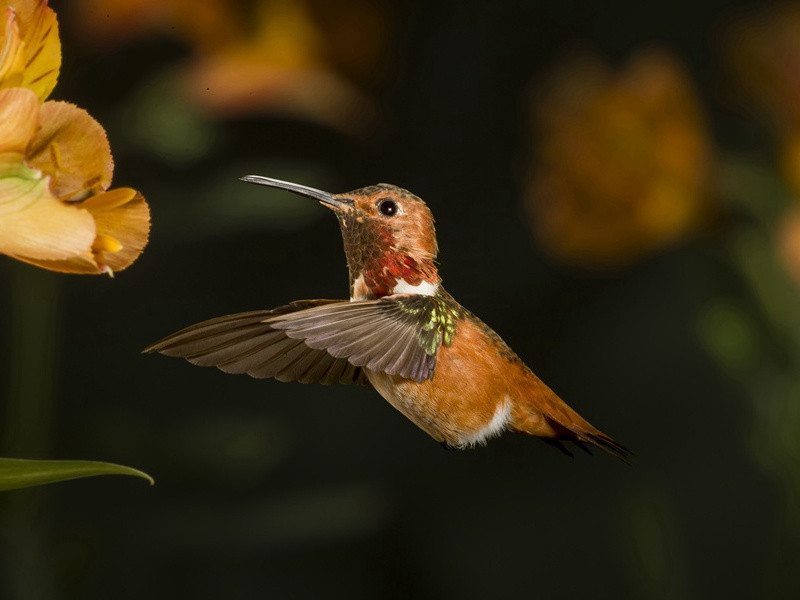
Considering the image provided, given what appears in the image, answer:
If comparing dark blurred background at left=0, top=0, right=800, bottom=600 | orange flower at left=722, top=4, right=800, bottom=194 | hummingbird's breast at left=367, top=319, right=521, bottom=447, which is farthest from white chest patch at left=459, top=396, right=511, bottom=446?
dark blurred background at left=0, top=0, right=800, bottom=600

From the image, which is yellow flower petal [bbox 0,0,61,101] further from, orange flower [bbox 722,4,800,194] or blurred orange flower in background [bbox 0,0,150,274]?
orange flower [bbox 722,4,800,194]

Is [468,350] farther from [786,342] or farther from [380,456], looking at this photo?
[380,456]

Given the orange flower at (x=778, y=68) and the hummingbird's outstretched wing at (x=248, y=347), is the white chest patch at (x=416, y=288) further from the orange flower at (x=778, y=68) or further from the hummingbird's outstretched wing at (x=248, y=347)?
the orange flower at (x=778, y=68)

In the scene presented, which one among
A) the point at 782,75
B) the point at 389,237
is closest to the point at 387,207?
the point at 389,237

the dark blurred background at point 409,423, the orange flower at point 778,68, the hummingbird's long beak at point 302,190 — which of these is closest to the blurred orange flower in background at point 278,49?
the hummingbird's long beak at point 302,190

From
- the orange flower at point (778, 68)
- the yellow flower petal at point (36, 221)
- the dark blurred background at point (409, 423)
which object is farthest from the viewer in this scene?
the dark blurred background at point (409, 423)

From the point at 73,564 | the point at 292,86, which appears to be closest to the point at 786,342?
the point at 73,564

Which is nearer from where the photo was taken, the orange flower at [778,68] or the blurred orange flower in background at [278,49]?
the blurred orange flower in background at [278,49]
